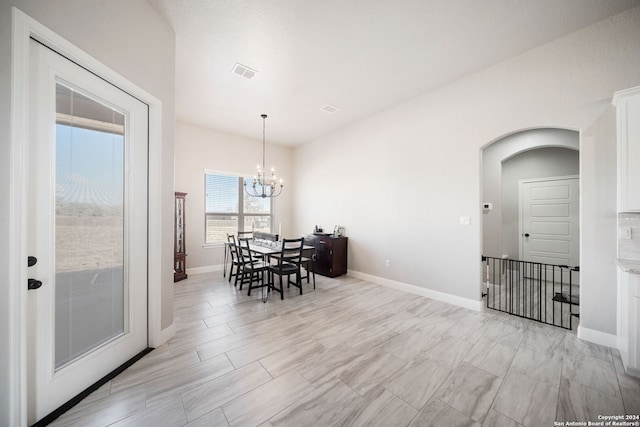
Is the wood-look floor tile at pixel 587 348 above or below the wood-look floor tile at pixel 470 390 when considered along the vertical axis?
above

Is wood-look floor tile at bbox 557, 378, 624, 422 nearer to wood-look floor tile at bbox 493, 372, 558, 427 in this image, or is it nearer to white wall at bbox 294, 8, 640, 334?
wood-look floor tile at bbox 493, 372, 558, 427

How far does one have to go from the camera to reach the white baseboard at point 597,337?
2281 millimetres

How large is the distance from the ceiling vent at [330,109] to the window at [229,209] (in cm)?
282

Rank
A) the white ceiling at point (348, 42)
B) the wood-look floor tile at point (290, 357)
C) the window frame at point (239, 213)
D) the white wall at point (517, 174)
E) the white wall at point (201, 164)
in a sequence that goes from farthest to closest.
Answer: the window frame at point (239, 213) → the white wall at point (201, 164) → the white wall at point (517, 174) → the white ceiling at point (348, 42) → the wood-look floor tile at point (290, 357)

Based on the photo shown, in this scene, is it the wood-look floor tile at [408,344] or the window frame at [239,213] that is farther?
the window frame at [239,213]

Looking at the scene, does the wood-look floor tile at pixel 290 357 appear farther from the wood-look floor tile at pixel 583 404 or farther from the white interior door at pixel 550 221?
the white interior door at pixel 550 221

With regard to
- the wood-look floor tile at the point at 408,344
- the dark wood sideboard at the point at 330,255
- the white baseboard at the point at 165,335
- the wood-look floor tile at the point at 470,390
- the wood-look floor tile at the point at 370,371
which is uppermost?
the dark wood sideboard at the point at 330,255

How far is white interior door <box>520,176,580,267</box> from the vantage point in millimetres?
4504

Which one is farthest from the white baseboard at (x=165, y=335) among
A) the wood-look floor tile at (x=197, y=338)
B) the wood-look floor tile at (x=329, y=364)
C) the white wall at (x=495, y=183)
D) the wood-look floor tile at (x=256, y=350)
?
the white wall at (x=495, y=183)

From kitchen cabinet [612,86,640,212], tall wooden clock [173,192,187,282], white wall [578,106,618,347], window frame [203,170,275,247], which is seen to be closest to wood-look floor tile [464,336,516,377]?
white wall [578,106,618,347]

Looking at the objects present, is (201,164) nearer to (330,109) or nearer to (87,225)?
(330,109)

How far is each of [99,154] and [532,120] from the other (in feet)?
14.5

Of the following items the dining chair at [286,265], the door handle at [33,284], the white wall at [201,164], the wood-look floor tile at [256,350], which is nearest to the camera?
the door handle at [33,284]

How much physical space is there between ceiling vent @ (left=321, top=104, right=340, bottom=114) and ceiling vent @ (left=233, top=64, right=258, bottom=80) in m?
1.45
